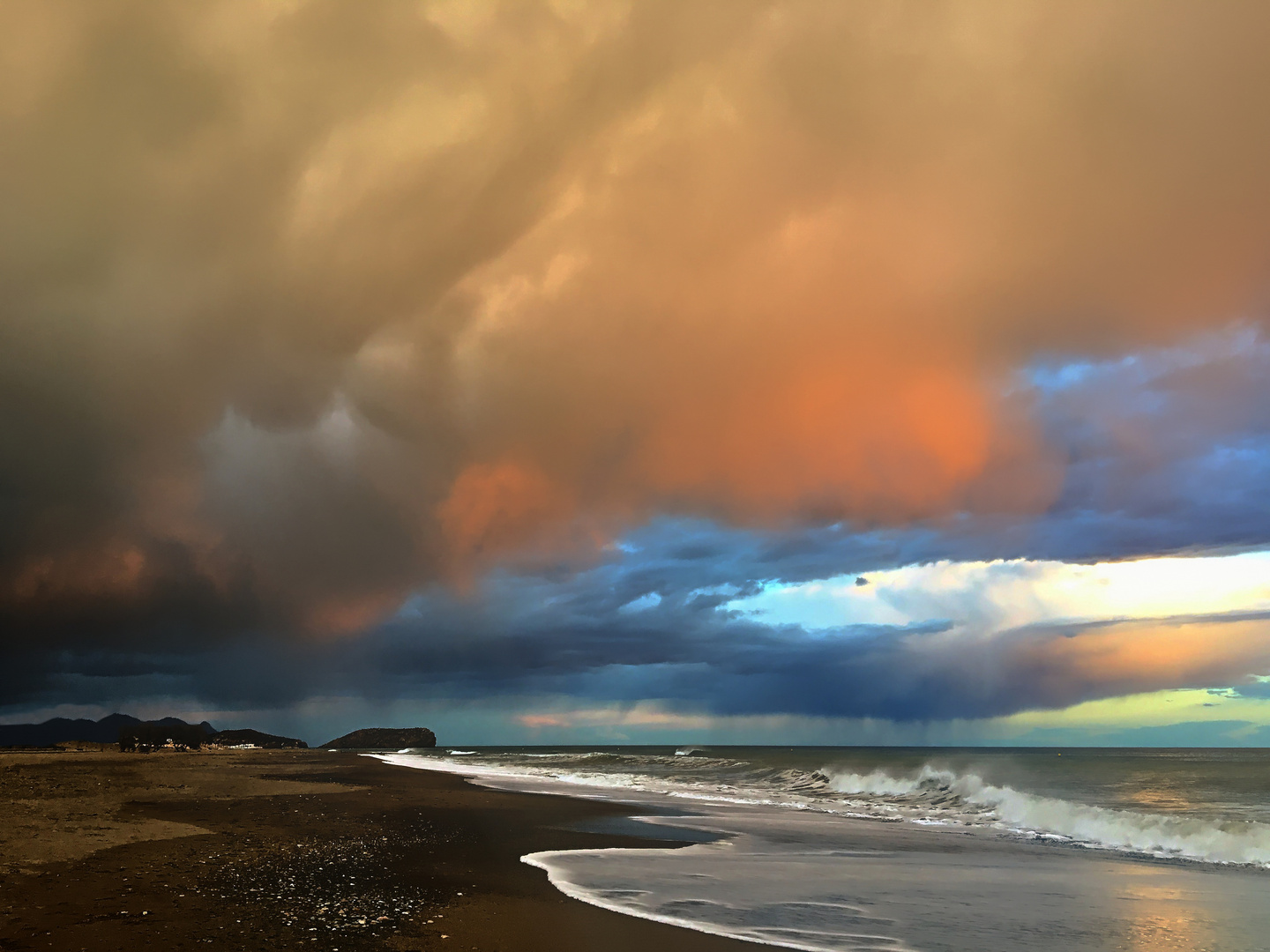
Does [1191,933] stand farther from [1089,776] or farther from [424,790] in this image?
[1089,776]

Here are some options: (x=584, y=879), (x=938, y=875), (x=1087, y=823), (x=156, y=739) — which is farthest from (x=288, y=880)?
(x=156, y=739)

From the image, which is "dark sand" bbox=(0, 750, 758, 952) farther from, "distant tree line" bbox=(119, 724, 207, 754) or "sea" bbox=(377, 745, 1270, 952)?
"distant tree line" bbox=(119, 724, 207, 754)

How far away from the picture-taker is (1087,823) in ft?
90.4

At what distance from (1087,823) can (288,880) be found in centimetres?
2608

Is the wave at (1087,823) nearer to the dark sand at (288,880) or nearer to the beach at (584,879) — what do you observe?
the beach at (584,879)

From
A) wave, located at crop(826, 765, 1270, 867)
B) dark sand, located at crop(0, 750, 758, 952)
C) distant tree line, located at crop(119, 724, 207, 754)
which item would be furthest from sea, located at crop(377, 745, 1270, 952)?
distant tree line, located at crop(119, 724, 207, 754)

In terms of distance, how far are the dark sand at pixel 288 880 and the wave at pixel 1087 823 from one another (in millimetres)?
15047

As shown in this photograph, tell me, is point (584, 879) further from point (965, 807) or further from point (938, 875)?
point (965, 807)

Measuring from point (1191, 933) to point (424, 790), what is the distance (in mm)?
33645

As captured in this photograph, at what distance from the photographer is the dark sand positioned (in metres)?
10.3

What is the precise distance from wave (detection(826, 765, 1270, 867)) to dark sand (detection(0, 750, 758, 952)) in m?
15.0

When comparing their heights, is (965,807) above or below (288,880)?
below

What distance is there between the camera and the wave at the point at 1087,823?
22562 mm

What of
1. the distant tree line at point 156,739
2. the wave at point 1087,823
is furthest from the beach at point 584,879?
the distant tree line at point 156,739
